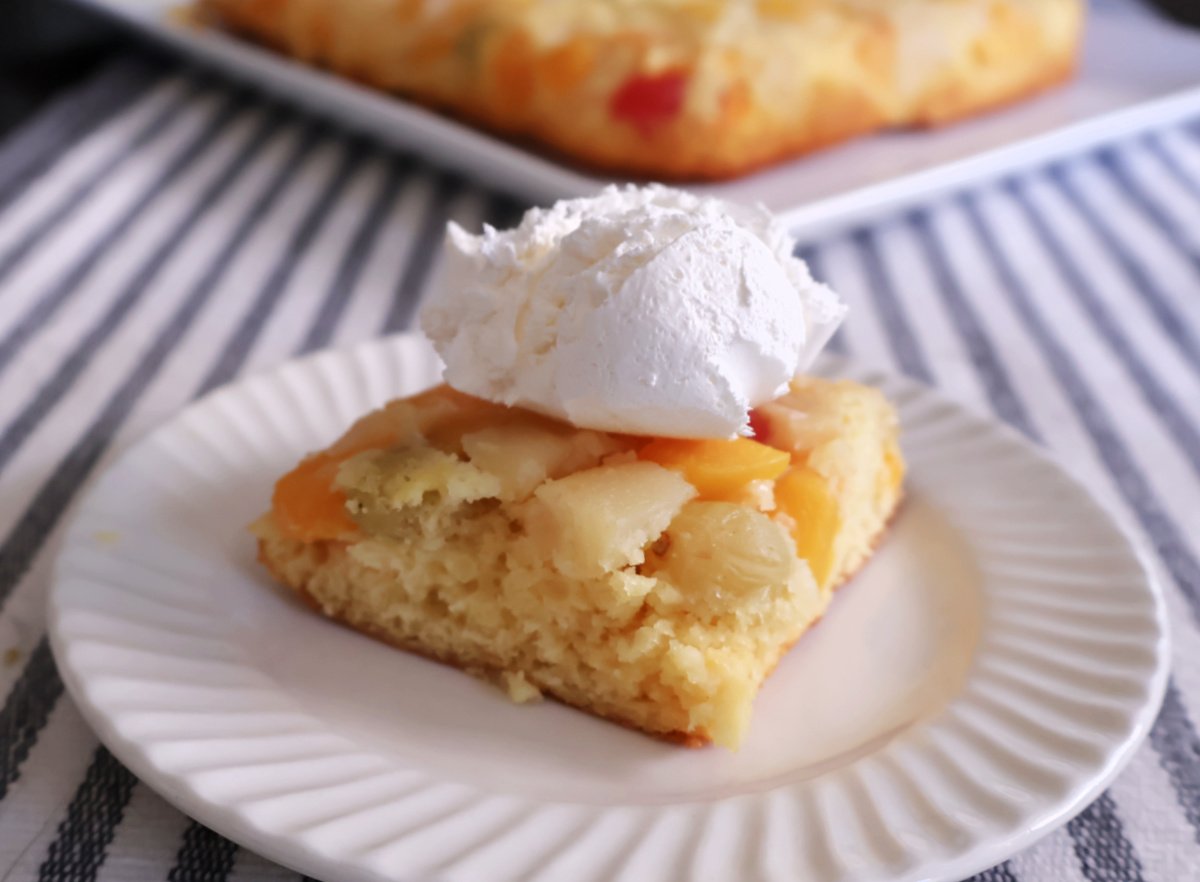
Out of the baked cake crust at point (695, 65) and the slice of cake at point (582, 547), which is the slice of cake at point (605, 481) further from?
the baked cake crust at point (695, 65)

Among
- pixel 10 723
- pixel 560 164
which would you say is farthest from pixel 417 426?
pixel 560 164

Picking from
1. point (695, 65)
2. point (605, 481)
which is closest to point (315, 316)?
point (695, 65)

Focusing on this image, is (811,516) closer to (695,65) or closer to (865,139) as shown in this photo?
(695,65)

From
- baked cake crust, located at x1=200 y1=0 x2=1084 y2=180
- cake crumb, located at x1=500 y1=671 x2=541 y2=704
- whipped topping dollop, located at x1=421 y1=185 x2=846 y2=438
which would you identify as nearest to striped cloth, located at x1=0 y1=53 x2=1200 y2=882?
baked cake crust, located at x1=200 y1=0 x2=1084 y2=180

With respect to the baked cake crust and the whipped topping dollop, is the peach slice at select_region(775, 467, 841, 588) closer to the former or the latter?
the whipped topping dollop

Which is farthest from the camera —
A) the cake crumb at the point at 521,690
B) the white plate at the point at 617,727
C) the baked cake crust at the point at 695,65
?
the baked cake crust at the point at 695,65

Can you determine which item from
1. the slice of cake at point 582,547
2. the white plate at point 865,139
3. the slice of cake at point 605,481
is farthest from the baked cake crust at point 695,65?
the slice of cake at point 582,547
